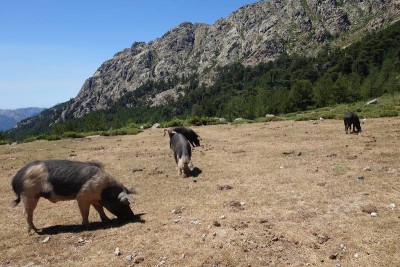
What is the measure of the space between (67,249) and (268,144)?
1904 centimetres

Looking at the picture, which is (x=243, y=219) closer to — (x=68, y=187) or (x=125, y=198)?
(x=125, y=198)

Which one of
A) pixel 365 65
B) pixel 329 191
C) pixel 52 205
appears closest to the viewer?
pixel 329 191

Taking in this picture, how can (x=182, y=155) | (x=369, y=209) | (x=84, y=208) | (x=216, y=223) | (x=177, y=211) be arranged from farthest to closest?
1. (x=182, y=155)
2. (x=177, y=211)
3. (x=84, y=208)
4. (x=369, y=209)
5. (x=216, y=223)

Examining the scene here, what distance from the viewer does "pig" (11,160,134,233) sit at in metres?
11.4

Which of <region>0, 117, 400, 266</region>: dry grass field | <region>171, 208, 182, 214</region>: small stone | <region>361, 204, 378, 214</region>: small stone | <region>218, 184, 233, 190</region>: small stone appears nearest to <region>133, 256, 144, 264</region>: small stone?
<region>0, 117, 400, 266</region>: dry grass field

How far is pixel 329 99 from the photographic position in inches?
3113

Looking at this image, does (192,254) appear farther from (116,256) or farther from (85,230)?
(85,230)

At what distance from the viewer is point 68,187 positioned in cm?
1142

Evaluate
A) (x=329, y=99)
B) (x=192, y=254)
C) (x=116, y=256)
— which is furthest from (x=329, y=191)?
(x=329, y=99)

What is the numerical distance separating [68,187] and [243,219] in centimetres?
590

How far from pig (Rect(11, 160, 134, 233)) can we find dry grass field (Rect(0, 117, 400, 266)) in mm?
786

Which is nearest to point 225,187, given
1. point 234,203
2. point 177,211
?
point 234,203

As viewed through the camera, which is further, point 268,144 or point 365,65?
point 365,65

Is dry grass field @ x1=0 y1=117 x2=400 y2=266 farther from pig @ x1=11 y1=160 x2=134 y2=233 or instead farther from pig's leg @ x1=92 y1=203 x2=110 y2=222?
pig @ x1=11 y1=160 x2=134 y2=233
